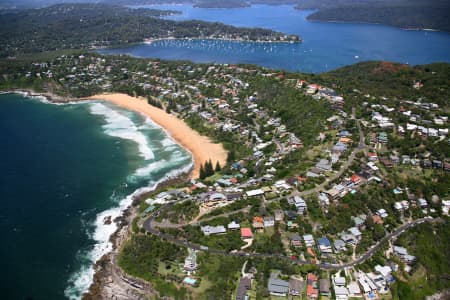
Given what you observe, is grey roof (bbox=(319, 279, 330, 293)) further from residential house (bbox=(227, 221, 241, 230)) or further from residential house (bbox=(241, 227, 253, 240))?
residential house (bbox=(227, 221, 241, 230))

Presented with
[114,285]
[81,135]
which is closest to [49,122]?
[81,135]

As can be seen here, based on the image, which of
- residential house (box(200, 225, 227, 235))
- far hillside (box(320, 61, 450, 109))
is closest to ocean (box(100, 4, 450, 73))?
far hillside (box(320, 61, 450, 109))

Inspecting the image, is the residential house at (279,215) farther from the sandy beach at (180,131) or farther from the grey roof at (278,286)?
the sandy beach at (180,131)

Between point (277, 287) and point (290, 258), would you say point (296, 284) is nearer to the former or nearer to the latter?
point (277, 287)

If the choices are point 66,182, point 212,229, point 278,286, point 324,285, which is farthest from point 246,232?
point 66,182

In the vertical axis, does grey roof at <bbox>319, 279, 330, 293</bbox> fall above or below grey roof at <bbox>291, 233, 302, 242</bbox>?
below

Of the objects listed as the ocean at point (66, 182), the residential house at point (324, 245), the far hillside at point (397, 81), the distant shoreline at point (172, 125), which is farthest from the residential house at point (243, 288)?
the far hillside at point (397, 81)

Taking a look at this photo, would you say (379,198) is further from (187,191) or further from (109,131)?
(109,131)
